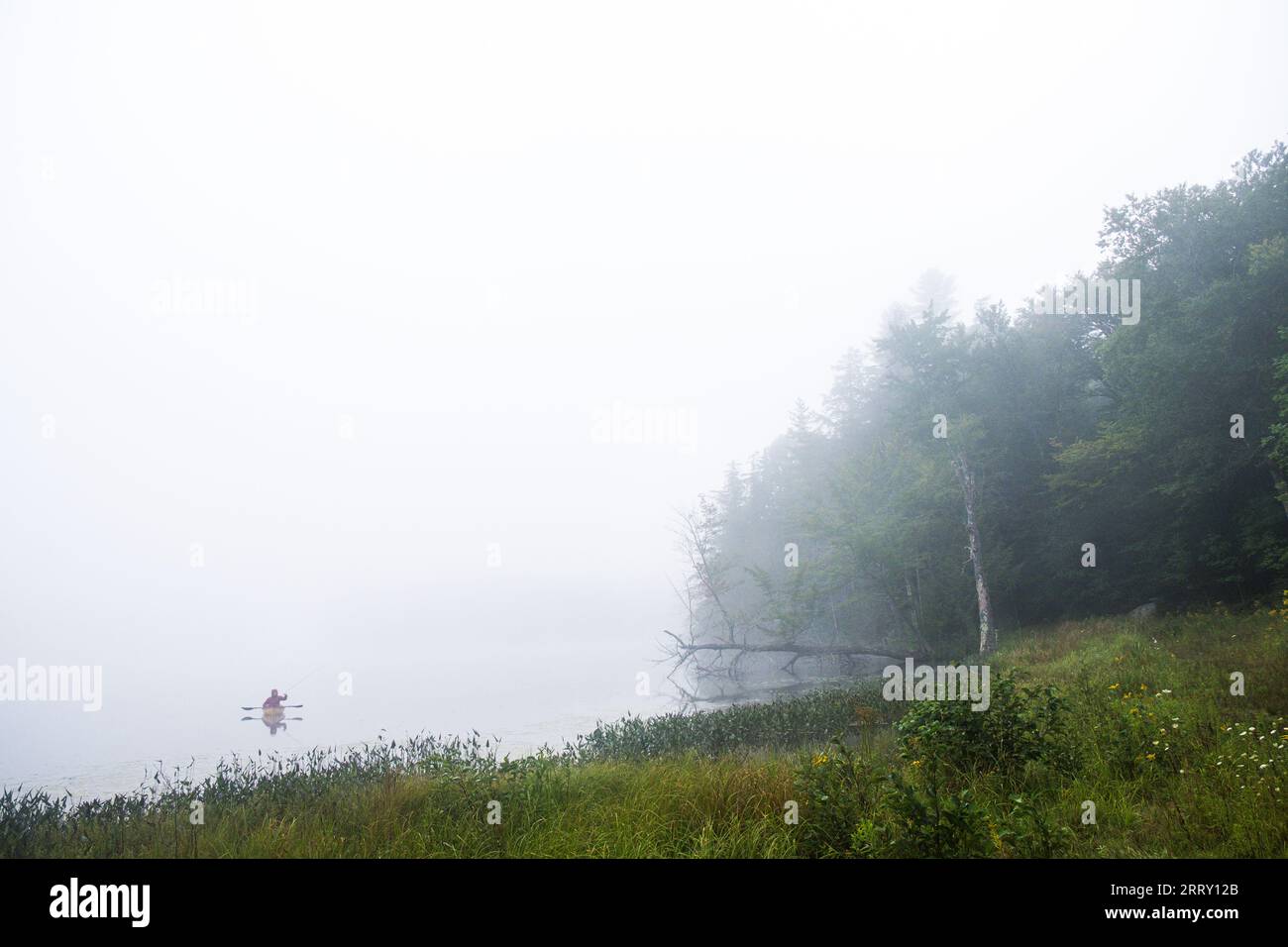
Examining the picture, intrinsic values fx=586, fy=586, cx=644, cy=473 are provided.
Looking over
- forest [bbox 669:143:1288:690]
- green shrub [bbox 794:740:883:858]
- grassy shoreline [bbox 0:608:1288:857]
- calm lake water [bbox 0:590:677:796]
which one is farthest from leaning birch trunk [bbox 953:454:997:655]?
green shrub [bbox 794:740:883:858]

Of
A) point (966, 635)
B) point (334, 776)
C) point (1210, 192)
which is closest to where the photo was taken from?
point (334, 776)

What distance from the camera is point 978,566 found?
21.2 m

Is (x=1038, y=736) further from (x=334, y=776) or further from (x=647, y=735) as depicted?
(x=334, y=776)

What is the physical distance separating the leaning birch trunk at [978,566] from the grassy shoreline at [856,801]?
36.0ft

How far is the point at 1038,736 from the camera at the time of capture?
22.0ft

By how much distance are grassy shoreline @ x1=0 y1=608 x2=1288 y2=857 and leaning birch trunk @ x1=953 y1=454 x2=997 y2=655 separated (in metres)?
11.0

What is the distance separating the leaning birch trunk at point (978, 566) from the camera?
66.6 ft

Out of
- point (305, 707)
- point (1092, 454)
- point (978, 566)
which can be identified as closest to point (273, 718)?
point (305, 707)

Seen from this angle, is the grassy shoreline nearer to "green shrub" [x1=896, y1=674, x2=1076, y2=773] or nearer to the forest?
"green shrub" [x1=896, y1=674, x2=1076, y2=773]

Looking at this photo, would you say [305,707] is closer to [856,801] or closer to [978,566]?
[978,566]

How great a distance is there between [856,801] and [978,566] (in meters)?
19.0

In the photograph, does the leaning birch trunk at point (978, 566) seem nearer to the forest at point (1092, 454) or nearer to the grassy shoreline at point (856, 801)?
the forest at point (1092, 454)
